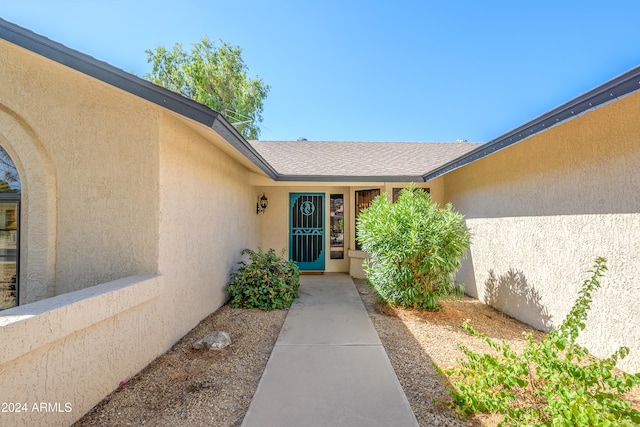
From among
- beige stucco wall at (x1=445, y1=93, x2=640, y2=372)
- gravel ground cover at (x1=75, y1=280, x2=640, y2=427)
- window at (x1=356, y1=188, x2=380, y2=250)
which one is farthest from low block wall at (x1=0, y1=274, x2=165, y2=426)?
window at (x1=356, y1=188, x2=380, y2=250)

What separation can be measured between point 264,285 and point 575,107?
552cm

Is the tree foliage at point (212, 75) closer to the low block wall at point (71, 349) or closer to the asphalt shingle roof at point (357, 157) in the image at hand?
the asphalt shingle roof at point (357, 157)

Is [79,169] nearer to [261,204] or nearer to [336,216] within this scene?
[261,204]

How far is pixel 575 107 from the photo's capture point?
2.92 metres

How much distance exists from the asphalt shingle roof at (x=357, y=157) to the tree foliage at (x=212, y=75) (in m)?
11.4

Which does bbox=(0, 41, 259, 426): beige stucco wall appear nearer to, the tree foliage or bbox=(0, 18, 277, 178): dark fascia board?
bbox=(0, 18, 277, 178): dark fascia board

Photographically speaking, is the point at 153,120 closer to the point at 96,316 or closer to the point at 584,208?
the point at 96,316

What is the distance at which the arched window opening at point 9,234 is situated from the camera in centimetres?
365

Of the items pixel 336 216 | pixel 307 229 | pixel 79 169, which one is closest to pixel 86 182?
pixel 79 169

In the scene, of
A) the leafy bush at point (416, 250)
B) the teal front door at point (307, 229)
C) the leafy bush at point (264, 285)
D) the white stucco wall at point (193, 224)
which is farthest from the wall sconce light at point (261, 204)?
the leafy bush at point (416, 250)

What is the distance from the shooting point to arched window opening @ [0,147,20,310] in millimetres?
3654

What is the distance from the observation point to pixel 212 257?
5.08 meters

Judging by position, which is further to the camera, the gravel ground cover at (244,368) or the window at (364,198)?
the window at (364,198)

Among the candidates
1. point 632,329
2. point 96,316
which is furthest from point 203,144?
point 632,329
